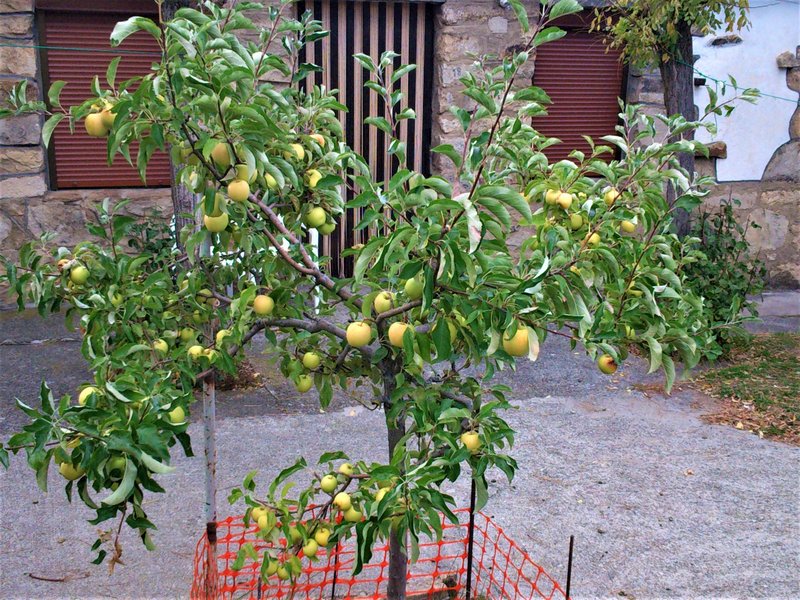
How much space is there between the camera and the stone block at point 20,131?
17.3 feet

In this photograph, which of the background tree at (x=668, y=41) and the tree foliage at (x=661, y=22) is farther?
the background tree at (x=668, y=41)

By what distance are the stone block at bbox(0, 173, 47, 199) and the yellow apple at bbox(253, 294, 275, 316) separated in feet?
13.1

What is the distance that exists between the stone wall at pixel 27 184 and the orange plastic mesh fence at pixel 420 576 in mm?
3106

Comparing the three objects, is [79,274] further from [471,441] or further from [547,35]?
[547,35]

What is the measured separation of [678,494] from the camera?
3.69m

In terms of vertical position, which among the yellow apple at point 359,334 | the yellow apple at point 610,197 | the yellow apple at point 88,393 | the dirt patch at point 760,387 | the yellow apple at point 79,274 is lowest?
the dirt patch at point 760,387

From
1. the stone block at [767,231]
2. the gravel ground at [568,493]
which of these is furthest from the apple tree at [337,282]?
the stone block at [767,231]

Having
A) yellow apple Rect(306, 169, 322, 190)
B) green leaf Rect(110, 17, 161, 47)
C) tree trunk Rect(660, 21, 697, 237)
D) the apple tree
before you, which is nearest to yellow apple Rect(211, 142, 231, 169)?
the apple tree

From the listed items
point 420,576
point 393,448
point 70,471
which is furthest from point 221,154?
point 420,576

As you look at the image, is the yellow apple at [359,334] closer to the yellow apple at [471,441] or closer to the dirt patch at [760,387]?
the yellow apple at [471,441]

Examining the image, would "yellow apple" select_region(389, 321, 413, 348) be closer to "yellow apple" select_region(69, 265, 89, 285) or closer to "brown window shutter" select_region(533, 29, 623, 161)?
"yellow apple" select_region(69, 265, 89, 285)

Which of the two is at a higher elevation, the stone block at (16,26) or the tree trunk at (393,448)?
the stone block at (16,26)

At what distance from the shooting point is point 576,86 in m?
6.53

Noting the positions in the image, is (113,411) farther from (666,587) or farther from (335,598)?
(666,587)
